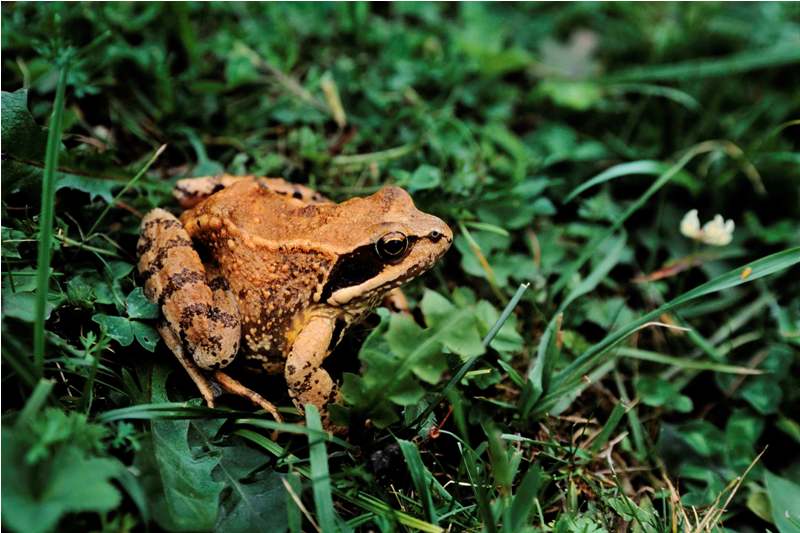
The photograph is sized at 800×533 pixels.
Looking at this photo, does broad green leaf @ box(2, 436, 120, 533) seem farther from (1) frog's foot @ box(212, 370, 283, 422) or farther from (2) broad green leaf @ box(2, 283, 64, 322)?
(1) frog's foot @ box(212, 370, 283, 422)

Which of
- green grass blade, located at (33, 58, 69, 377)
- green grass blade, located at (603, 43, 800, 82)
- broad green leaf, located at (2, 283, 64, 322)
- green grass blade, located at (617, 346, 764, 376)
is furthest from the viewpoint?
green grass blade, located at (603, 43, 800, 82)

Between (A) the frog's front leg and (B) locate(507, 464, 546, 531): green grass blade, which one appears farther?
(A) the frog's front leg

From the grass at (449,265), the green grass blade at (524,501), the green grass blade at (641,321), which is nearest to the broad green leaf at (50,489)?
the grass at (449,265)

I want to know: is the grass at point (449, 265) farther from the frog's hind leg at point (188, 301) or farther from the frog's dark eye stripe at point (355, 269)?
the frog's dark eye stripe at point (355, 269)

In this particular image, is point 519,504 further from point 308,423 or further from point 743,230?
point 743,230

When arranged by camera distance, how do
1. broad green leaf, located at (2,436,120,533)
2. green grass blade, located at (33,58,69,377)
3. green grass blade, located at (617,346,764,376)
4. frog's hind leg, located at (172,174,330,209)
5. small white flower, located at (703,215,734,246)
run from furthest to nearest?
small white flower, located at (703,215,734,246) < green grass blade, located at (617,346,764,376) < frog's hind leg, located at (172,174,330,209) < green grass blade, located at (33,58,69,377) < broad green leaf, located at (2,436,120,533)

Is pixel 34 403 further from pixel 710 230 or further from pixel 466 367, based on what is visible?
pixel 710 230

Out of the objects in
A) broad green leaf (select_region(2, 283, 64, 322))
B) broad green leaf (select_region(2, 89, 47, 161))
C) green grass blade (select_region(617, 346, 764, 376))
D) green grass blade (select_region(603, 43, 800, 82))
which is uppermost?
broad green leaf (select_region(2, 89, 47, 161))

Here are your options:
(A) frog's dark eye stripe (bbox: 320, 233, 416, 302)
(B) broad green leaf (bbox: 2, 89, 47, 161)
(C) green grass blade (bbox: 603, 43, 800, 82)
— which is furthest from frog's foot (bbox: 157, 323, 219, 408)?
(C) green grass blade (bbox: 603, 43, 800, 82)

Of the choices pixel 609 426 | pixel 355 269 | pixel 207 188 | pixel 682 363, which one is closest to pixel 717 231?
pixel 682 363
